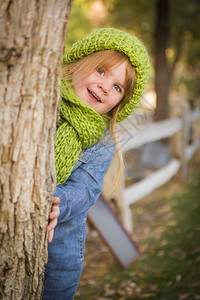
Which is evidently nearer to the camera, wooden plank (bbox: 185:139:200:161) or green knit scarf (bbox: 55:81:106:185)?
green knit scarf (bbox: 55:81:106:185)

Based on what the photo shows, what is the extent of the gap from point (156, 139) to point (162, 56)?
310 centimetres

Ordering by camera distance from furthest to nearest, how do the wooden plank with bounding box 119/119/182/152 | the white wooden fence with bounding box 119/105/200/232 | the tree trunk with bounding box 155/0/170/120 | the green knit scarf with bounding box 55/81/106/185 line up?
the tree trunk with bounding box 155/0/170/120 → the wooden plank with bounding box 119/119/182/152 → the white wooden fence with bounding box 119/105/200/232 → the green knit scarf with bounding box 55/81/106/185

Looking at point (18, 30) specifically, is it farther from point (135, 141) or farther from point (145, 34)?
point (145, 34)

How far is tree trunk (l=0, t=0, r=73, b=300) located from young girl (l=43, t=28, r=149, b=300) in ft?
1.02

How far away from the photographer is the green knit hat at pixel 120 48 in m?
1.69

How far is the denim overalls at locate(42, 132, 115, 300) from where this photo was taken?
5.18 feet

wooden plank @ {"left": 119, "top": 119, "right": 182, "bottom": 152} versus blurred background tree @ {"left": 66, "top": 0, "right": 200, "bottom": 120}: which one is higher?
blurred background tree @ {"left": 66, "top": 0, "right": 200, "bottom": 120}

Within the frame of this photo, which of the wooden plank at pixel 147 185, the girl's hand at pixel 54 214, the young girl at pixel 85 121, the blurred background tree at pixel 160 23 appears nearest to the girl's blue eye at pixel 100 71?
the young girl at pixel 85 121

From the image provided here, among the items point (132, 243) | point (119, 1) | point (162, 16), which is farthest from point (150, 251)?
point (119, 1)

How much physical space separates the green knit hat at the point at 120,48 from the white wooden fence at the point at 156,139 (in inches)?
70.8

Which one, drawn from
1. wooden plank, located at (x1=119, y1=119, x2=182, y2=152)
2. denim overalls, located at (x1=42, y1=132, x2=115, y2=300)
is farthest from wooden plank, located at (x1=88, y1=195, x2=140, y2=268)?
denim overalls, located at (x1=42, y1=132, x2=115, y2=300)

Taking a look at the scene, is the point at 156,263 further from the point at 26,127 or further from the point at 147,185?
the point at 26,127

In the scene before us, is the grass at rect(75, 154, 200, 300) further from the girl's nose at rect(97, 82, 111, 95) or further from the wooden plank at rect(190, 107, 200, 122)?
the wooden plank at rect(190, 107, 200, 122)

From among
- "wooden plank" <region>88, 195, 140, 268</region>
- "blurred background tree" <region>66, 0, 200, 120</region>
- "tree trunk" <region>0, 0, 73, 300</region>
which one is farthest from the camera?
"blurred background tree" <region>66, 0, 200, 120</region>
